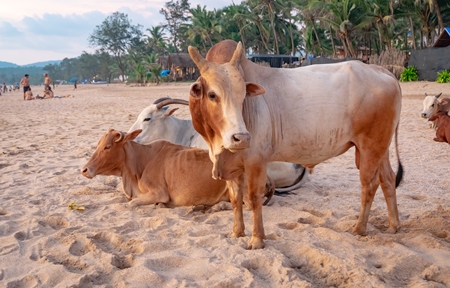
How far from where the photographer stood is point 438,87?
20141 mm

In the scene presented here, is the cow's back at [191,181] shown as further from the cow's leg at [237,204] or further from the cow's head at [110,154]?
the cow's leg at [237,204]

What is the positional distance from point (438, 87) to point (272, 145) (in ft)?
61.6

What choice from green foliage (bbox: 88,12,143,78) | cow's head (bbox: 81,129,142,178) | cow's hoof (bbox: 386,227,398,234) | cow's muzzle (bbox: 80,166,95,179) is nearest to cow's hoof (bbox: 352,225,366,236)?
cow's hoof (bbox: 386,227,398,234)

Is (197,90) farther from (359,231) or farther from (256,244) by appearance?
(359,231)

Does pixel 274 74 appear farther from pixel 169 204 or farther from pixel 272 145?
pixel 169 204

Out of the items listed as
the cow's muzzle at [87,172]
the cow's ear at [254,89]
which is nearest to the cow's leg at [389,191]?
the cow's ear at [254,89]

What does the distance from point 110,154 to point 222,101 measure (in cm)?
232

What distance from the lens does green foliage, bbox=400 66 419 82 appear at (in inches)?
964

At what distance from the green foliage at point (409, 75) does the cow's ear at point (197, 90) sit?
23545 mm

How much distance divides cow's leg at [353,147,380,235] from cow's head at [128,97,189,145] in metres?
3.17

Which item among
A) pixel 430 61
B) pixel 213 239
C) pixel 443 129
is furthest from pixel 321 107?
pixel 430 61

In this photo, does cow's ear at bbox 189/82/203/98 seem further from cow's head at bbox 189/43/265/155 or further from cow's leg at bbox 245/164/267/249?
cow's leg at bbox 245/164/267/249

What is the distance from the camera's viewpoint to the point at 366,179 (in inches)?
162

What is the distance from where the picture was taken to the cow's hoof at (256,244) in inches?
146
